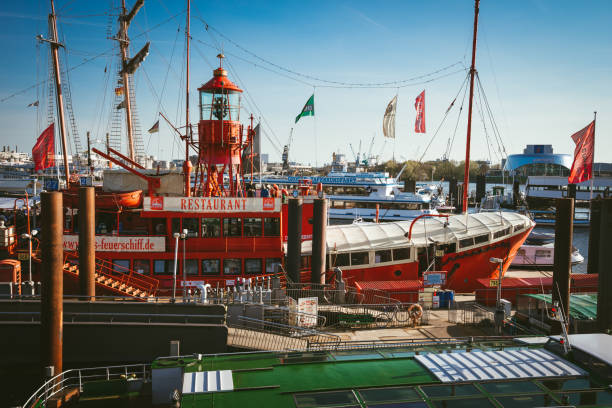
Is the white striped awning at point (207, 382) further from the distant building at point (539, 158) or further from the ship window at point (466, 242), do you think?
the distant building at point (539, 158)

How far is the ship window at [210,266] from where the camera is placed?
866 inches

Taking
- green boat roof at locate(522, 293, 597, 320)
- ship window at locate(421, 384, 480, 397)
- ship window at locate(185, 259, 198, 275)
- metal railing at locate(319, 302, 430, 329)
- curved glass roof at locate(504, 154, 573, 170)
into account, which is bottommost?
metal railing at locate(319, 302, 430, 329)

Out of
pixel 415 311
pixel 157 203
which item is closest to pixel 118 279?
pixel 157 203

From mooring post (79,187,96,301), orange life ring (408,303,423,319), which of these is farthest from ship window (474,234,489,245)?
mooring post (79,187,96,301)

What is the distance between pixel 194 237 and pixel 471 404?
55.4 ft

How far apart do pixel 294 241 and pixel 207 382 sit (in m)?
11.5

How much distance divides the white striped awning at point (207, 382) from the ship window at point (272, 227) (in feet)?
44.9

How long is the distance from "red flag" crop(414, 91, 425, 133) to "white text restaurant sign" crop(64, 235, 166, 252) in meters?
22.0

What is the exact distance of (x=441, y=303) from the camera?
20.1 metres

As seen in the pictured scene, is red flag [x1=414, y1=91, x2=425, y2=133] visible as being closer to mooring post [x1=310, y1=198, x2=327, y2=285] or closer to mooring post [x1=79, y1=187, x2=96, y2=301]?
mooring post [x1=310, y1=198, x2=327, y2=285]

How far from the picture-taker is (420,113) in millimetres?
34219

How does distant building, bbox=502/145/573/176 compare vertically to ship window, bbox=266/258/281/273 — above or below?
above

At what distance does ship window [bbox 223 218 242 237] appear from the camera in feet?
72.8

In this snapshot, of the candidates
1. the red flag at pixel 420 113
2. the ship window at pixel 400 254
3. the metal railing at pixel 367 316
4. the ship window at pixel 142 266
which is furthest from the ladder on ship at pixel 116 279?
the red flag at pixel 420 113
